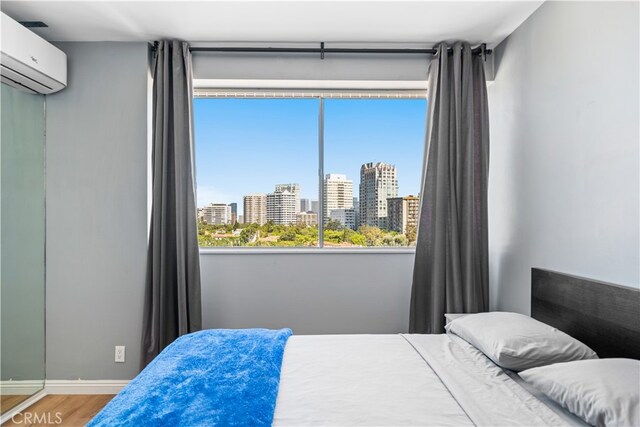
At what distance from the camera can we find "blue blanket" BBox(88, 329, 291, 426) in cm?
118

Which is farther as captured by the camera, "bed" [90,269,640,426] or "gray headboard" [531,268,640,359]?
"gray headboard" [531,268,640,359]

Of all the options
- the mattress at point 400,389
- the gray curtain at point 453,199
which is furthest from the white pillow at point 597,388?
the gray curtain at point 453,199

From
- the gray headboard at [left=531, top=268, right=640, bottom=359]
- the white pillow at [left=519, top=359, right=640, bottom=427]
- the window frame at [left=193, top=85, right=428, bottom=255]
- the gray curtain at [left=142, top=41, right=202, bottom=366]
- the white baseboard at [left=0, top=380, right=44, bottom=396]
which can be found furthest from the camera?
the window frame at [left=193, top=85, right=428, bottom=255]

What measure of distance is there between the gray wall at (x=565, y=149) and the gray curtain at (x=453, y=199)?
0.46 ft

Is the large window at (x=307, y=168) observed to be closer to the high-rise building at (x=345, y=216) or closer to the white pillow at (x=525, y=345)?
the high-rise building at (x=345, y=216)

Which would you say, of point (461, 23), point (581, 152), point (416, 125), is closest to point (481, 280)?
point (581, 152)

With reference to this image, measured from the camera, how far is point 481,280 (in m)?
2.74

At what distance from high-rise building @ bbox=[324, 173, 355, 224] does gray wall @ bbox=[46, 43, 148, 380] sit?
1408 mm

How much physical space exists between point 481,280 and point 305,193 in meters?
1.53

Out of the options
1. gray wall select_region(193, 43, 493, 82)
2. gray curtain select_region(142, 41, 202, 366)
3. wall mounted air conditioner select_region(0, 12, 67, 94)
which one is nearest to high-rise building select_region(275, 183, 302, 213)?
gray curtain select_region(142, 41, 202, 366)

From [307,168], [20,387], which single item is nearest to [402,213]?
[307,168]

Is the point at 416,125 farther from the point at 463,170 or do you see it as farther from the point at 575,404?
the point at 575,404

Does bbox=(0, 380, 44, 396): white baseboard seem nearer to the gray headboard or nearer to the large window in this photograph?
the large window

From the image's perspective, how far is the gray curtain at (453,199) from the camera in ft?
8.87
